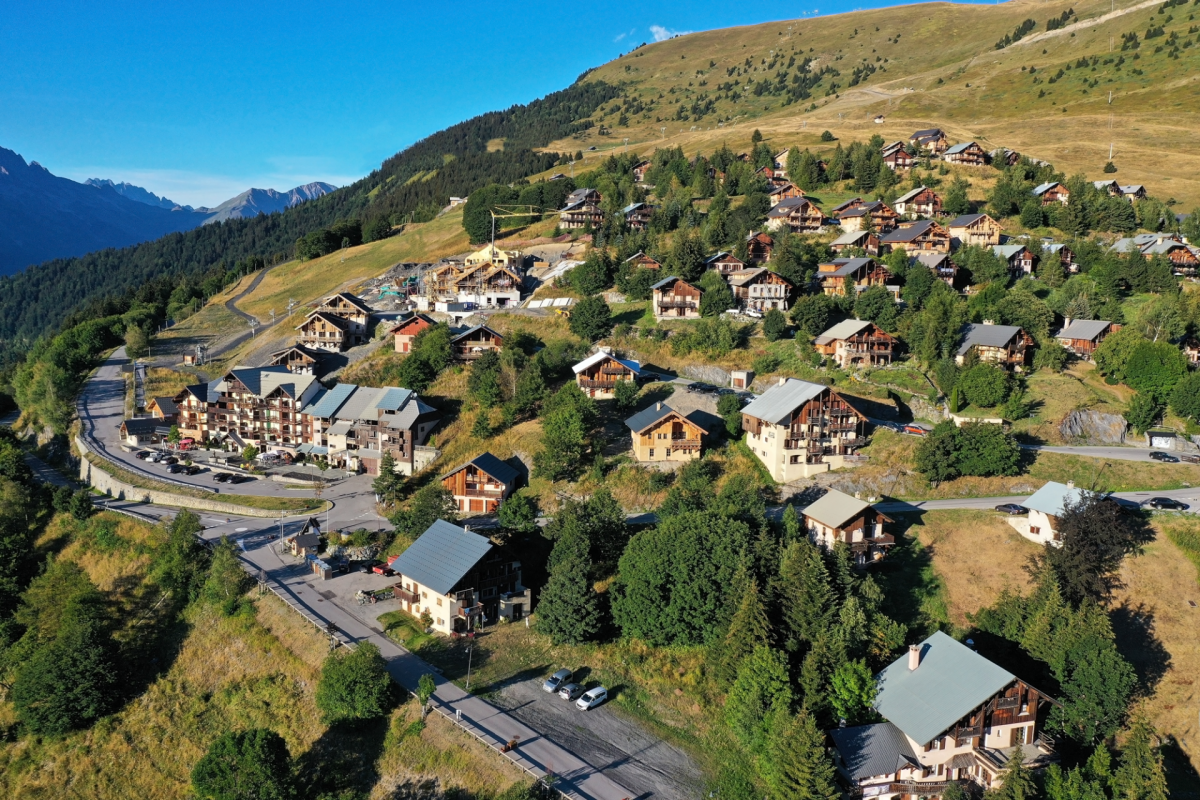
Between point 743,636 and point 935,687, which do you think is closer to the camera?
point 935,687

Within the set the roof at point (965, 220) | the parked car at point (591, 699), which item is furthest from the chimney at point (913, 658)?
the roof at point (965, 220)

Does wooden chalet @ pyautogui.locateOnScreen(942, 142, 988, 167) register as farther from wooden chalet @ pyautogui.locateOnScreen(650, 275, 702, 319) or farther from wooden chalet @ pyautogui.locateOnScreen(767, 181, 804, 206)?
wooden chalet @ pyautogui.locateOnScreen(650, 275, 702, 319)

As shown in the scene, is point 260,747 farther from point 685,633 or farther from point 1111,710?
point 1111,710

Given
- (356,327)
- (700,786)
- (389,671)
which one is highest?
(356,327)

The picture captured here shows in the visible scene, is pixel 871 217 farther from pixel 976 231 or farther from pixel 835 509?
pixel 835 509

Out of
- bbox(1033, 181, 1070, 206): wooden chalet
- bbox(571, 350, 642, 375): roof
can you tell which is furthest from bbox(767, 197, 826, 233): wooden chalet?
bbox(571, 350, 642, 375): roof

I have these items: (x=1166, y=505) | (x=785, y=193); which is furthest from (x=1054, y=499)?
(x=785, y=193)

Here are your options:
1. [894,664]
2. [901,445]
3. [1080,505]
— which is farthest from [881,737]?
[901,445]
